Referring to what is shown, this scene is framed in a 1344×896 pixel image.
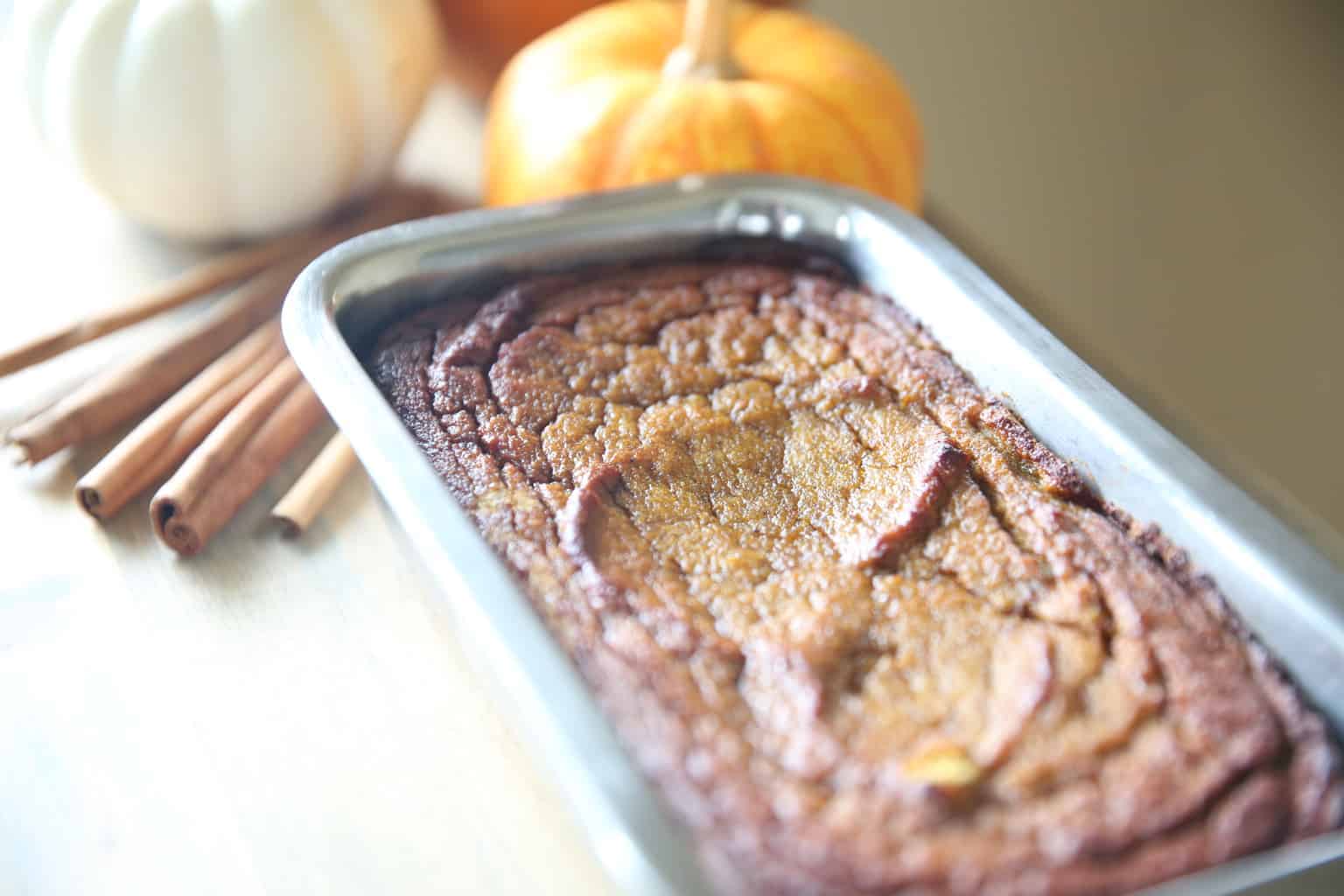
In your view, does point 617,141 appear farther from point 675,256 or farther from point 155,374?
point 155,374

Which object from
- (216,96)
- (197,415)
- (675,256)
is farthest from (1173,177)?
(197,415)

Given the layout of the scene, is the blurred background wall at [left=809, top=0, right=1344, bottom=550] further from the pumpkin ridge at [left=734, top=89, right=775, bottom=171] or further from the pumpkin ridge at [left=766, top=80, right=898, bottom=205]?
the pumpkin ridge at [left=734, top=89, right=775, bottom=171]

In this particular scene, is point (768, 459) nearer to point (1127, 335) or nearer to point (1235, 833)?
point (1235, 833)

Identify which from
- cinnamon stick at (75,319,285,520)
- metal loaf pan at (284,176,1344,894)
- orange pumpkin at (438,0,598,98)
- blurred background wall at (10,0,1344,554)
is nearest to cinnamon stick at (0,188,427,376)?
cinnamon stick at (75,319,285,520)

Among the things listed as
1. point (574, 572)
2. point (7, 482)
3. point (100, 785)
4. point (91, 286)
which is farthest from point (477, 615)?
point (91, 286)

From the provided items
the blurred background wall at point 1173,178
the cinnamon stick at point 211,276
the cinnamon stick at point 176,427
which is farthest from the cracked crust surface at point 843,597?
the blurred background wall at point 1173,178
